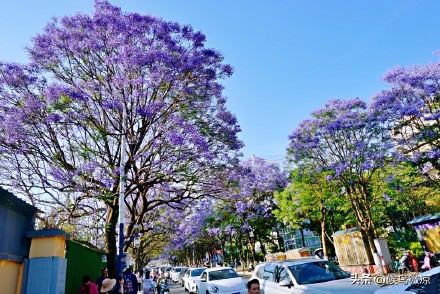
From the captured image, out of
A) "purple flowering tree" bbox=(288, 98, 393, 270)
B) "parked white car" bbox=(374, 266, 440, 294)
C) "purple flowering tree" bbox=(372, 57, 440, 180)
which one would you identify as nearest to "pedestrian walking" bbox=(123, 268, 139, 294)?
"parked white car" bbox=(374, 266, 440, 294)

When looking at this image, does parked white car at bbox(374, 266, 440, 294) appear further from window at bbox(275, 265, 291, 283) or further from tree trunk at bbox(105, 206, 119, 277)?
tree trunk at bbox(105, 206, 119, 277)

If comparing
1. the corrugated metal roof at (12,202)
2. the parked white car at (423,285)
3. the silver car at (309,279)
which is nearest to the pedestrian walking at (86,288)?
the corrugated metal roof at (12,202)

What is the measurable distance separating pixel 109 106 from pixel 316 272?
29.4 ft

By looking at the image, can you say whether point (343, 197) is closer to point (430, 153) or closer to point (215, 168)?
point (430, 153)

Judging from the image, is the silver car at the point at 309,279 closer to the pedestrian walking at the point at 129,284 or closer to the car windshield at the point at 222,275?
the car windshield at the point at 222,275

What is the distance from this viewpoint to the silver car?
5.80m

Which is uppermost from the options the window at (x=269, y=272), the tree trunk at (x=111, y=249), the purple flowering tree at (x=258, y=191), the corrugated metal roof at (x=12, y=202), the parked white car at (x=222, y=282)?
the purple flowering tree at (x=258, y=191)

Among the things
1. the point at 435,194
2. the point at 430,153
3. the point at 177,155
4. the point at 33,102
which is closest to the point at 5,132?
the point at 33,102

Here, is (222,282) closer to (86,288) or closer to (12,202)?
(86,288)

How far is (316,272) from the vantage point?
23.1 feet

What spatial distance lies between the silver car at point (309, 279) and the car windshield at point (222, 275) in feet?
18.2

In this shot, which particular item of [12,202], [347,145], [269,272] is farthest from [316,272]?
[347,145]

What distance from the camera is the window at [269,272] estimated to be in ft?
27.2

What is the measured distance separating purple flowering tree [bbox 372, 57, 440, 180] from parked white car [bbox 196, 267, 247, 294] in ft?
35.7
